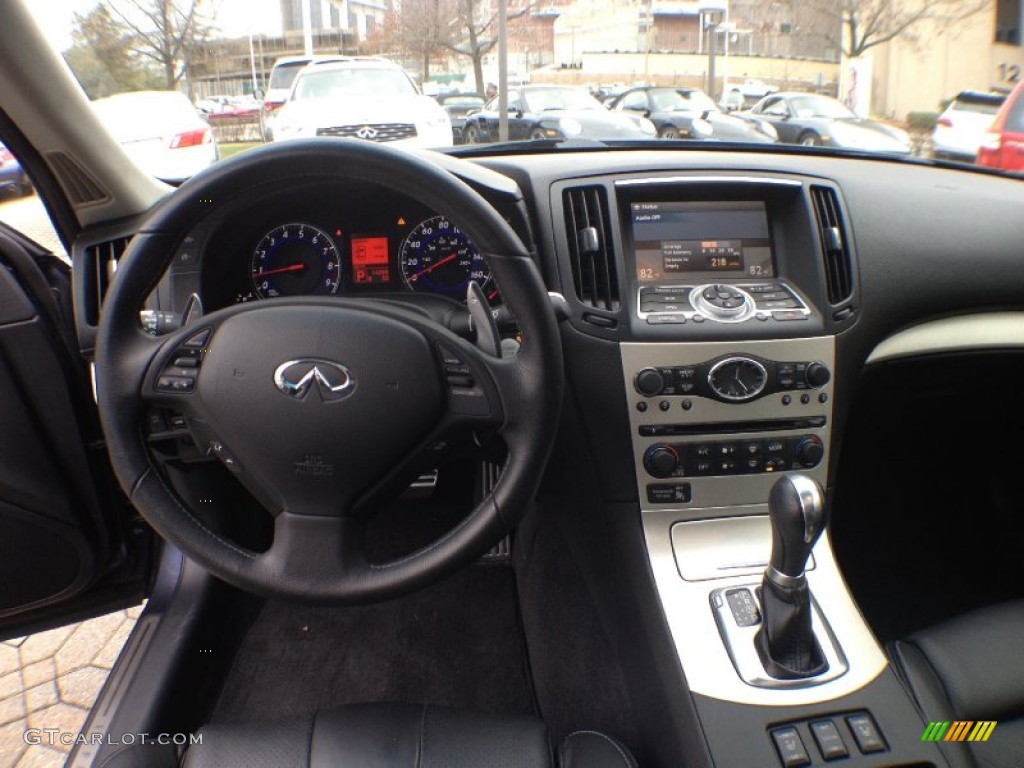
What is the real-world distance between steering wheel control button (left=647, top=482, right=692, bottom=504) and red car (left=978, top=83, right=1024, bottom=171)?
1.63 metres

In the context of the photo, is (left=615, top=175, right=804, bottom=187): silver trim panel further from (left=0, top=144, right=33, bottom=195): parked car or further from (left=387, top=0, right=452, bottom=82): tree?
(left=387, top=0, right=452, bottom=82): tree

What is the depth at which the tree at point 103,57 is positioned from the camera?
1704 millimetres

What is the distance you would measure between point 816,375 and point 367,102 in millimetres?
3689

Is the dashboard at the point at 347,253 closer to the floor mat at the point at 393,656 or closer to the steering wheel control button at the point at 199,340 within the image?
the steering wheel control button at the point at 199,340

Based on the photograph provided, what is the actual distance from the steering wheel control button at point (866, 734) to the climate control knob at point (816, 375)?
2.06 ft

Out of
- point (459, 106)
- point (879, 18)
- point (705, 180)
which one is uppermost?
point (879, 18)

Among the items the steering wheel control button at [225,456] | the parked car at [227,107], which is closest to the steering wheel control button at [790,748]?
the steering wheel control button at [225,456]

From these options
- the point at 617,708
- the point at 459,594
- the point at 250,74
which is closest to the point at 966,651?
the point at 617,708

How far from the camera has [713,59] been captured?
4.66 m

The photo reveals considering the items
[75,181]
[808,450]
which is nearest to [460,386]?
[808,450]

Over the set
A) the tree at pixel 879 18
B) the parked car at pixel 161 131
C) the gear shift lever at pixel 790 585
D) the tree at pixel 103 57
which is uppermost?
the tree at pixel 879 18

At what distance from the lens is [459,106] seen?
17.7 feet

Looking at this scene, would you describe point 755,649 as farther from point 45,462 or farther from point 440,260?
point 45,462

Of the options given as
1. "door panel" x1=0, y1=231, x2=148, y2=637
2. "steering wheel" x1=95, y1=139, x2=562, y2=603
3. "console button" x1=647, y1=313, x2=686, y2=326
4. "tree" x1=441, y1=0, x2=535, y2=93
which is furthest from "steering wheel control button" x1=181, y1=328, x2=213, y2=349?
"tree" x1=441, y1=0, x2=535, y2=93
